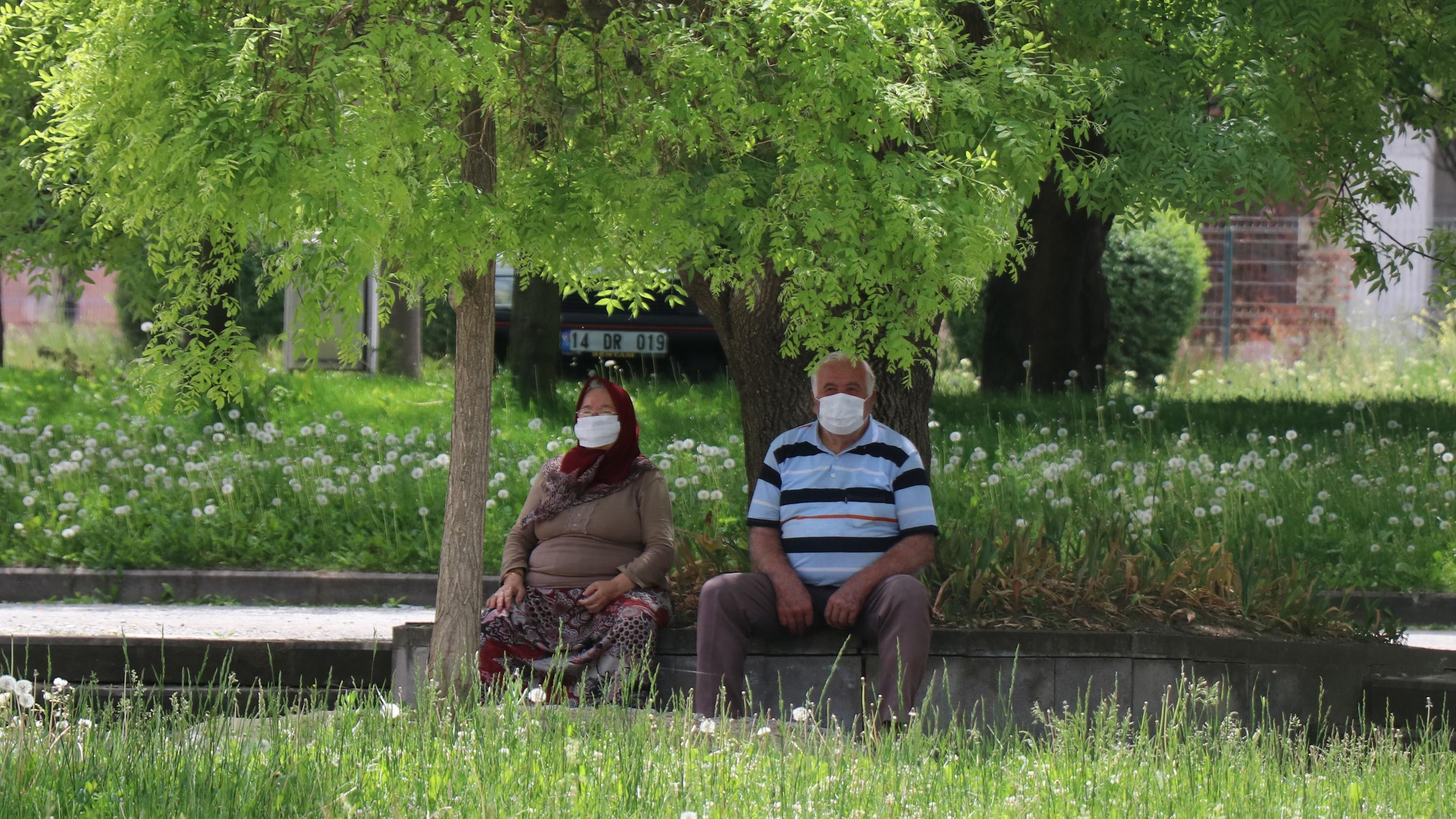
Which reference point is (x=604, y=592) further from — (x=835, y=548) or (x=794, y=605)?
(x=835, y=548)

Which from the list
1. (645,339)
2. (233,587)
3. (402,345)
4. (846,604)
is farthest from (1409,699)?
(645,339)

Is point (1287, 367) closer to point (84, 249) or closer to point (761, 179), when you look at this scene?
point (84, 249)

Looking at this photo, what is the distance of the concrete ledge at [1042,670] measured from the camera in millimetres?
6047

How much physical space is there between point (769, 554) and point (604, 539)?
0.65m

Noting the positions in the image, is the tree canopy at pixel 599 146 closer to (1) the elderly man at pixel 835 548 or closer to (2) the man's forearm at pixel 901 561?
(1) the elderly man at pixel 835 548

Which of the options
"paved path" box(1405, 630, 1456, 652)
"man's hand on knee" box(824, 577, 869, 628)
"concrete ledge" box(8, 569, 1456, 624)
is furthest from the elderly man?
"concrete ledge" box(8, 569, 1456, 624)

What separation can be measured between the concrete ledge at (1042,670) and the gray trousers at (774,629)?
0.13 meters

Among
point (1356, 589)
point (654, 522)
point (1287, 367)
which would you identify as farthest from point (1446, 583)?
point (1287, 367)

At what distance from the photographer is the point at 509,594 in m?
6.20

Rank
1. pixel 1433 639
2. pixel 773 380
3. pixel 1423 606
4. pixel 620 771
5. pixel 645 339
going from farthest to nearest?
pixel 645 339, pixel 1423 606, pixel 1433 639, pixel 773 380, pixel 620 771

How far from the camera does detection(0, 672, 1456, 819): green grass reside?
12.9 feet

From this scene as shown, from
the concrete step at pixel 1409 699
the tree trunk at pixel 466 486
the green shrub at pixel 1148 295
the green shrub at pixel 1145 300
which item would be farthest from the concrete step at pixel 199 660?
the green shrub at pixel 1148 295

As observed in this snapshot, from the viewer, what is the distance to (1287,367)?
20.5 meters

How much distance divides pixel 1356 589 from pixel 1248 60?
3.41 meters
